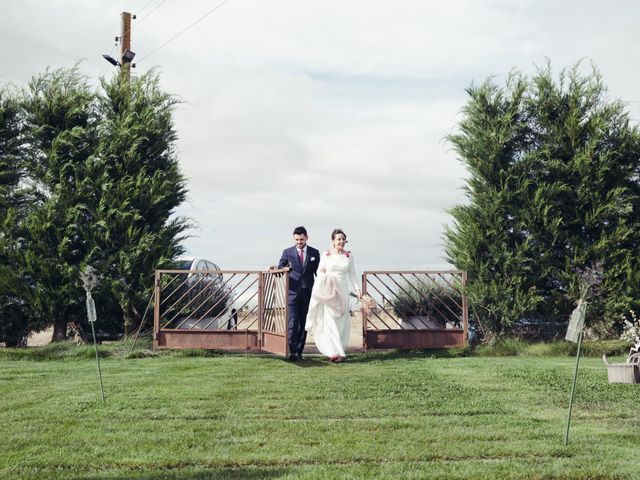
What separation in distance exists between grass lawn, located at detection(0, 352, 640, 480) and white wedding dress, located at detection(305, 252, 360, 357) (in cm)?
135

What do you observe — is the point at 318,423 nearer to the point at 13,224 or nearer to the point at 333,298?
the point at 333,298

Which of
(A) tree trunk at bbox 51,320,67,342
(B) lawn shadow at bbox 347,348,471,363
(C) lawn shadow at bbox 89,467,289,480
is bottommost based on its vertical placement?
(C) lawn shadow at bbox 89,467,289,480

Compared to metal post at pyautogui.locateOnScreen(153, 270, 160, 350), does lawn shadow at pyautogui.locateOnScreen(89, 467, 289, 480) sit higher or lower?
lower

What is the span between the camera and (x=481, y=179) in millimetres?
15391

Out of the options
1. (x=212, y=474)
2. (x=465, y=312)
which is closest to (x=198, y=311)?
(x=465, y=312)

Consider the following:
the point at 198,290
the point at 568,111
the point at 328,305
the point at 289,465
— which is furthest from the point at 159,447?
the point at 568,111

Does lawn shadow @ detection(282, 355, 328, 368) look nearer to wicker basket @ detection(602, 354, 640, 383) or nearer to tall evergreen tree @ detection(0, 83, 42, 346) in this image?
wicker basket @ detection(602, 354, 640, 383)

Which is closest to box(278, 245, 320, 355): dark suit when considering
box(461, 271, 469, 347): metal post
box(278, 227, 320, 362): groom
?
box(278, 227, 320, 362): groom

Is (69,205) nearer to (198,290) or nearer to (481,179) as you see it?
(198,290)

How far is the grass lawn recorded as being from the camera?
5953mm

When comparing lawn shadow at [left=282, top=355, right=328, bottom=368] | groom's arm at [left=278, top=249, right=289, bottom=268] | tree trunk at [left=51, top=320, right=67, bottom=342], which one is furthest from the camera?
tree trunk at [left=51, top=320, right=67, bottom=342]

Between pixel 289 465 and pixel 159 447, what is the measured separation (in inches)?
49.7

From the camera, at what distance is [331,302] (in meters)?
13.3

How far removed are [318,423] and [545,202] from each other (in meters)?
9.09
